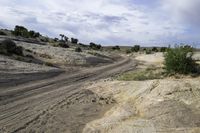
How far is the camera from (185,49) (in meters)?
27.0

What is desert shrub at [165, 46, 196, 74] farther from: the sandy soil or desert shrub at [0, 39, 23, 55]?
desert shrub at [0, 39, 23, 55]

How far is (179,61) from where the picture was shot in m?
26.3

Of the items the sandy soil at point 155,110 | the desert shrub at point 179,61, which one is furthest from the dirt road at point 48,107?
the desert shrub at point 179,61

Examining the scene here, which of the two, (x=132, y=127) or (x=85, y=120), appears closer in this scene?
(x=132, y=127)

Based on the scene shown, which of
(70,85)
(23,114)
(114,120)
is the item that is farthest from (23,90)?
(114,120)

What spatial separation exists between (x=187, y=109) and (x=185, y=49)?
492 inches

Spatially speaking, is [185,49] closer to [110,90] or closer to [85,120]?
[110,90]

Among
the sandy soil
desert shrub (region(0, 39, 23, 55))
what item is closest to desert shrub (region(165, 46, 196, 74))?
the sandy soil

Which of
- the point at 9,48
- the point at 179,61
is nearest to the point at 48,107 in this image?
the point at 179,61

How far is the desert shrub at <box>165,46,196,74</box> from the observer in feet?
85.6

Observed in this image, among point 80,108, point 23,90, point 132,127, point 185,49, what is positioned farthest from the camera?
point 185,49

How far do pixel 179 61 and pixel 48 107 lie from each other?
1197 centimetres

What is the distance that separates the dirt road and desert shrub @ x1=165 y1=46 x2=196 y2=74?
6333 mm

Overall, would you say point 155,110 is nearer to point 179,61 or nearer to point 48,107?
point 48,107
